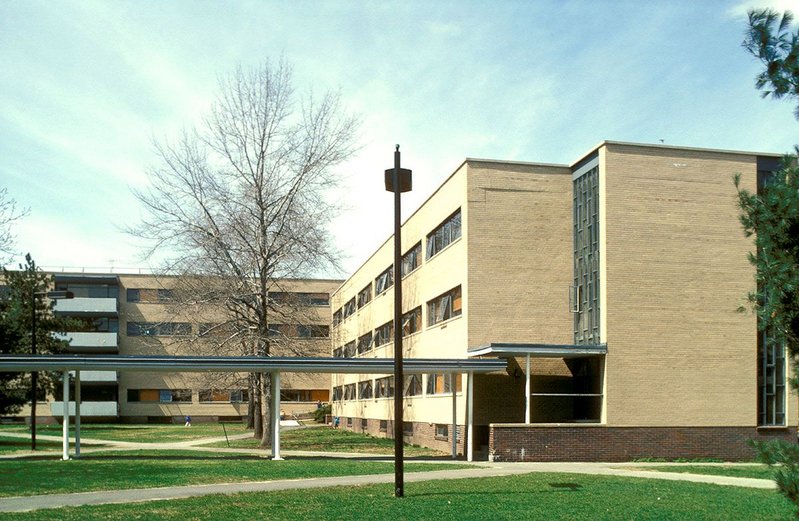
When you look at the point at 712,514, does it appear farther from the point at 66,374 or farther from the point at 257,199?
the point at 257,199

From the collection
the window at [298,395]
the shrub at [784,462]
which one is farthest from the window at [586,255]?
the window at [298,395]

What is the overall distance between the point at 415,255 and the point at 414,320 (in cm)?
303

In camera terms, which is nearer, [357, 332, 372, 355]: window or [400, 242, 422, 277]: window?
[400, 242, 422, 277]: window

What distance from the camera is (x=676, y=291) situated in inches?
1120

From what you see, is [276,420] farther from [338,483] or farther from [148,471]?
[338,483]

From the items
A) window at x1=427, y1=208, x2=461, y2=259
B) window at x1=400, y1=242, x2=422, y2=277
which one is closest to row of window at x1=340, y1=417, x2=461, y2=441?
window at x1=427, y1=208, x2=461, y2=259

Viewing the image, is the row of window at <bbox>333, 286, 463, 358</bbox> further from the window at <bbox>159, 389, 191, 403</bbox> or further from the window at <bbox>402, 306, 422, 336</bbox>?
the window at <bbox>159, 389, 191, 403</bbox>

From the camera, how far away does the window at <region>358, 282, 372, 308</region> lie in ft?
174

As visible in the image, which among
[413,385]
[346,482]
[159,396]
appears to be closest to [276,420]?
[346,482]

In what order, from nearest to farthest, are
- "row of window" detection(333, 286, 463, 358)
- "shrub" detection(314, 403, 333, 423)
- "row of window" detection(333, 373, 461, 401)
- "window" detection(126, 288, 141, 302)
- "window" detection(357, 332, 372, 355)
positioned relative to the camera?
"row of window" detection(333, 286, 463, 358) → "row of window" detection(333, 373, 461, 401) → "window" detection(357, 332, 372, 355) → "shrub" detection(314, 403, 333, 423) → "window" detection(126, 288, 141, 302)

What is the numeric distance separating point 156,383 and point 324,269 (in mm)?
40016

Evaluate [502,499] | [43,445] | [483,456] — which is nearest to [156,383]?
[43,445]

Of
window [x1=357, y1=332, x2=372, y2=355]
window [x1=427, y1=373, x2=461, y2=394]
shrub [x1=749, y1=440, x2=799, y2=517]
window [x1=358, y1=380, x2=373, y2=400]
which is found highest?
shrub [x1=749, y1=440, x2=799, y2=517]

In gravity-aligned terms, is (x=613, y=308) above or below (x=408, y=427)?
above
